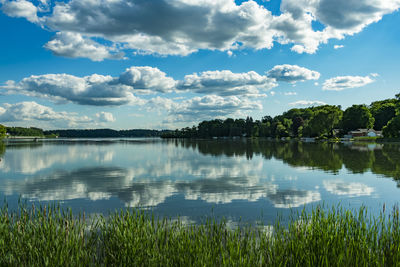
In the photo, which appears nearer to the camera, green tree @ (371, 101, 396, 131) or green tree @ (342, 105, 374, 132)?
green tree @ (342, 105, 374, 132)

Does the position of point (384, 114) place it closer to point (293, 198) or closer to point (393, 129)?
point (393, 129)

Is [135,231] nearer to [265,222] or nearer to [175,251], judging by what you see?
[175,251]

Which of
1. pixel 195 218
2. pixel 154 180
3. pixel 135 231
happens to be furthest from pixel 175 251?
pixel 154 180

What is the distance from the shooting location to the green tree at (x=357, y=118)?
144m

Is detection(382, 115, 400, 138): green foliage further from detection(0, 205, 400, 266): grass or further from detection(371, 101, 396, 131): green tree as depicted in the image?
detection(0, 205, 400, 266): grass

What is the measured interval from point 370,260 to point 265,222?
22.6ft

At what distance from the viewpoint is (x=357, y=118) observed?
5753 inches

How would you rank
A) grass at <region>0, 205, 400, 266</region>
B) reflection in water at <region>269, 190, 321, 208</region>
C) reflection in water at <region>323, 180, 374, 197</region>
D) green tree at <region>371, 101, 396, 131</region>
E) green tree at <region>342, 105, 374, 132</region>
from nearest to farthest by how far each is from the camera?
grass at <region>0, 205, 400, 266</region> < reflection in water at <region>269, 190, 321, 208</region> < reflection in water at <region>323, 180, 374, 197</region> < green tree at <region>342, 105, 374, 132</region> < green tree at <region>371, 101, 396, 131</region>

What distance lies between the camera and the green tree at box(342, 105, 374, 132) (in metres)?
144

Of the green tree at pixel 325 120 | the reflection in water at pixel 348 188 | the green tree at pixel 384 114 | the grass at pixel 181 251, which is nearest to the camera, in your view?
the grass at pixel 181 251

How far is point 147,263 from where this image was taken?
8.22 m

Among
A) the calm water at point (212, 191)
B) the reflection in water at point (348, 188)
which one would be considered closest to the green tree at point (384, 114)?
the calm water at point (212, 191)

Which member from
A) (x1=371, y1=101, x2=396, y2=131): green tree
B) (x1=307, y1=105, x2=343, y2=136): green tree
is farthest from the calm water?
(x1=371, y1=101, x2=396, y2=131): green tree

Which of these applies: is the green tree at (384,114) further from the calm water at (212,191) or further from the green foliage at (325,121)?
the calm water at (212,191)
